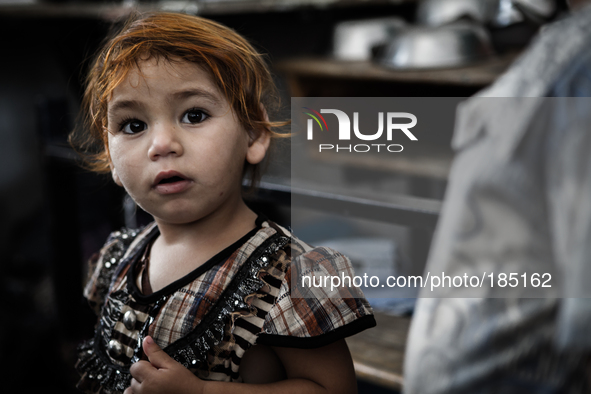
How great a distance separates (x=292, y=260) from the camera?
0.71 m

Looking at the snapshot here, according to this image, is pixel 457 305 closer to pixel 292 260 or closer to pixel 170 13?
pixel 292 260

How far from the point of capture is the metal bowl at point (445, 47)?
1.87 metres

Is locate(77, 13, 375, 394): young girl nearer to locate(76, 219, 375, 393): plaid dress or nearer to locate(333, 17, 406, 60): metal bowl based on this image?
locate(76, 219, 375, 393): plaid dress

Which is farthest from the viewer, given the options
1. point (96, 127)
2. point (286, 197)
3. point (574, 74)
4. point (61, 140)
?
point (61, 140)

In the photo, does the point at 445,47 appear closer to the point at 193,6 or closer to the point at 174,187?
the point at 193,6

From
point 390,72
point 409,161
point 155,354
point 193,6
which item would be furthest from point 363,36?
point 155,354

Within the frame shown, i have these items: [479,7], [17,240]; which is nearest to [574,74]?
[479,7]

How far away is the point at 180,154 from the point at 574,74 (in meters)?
0.45

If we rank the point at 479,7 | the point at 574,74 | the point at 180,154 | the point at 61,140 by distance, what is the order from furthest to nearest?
the point at 479,7 → the point at 61,140 → the point at 180,154 → the point at 574,74

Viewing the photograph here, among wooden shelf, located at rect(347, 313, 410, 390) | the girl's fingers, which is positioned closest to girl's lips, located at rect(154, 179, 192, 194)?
the girl's fingers

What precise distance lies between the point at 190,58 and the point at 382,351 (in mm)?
768

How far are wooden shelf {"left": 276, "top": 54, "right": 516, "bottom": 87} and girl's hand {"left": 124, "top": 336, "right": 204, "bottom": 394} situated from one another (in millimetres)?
1435

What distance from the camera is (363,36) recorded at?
7.29ft

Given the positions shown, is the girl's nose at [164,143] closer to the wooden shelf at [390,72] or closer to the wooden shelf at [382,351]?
the wooden shelf at [382,351]
